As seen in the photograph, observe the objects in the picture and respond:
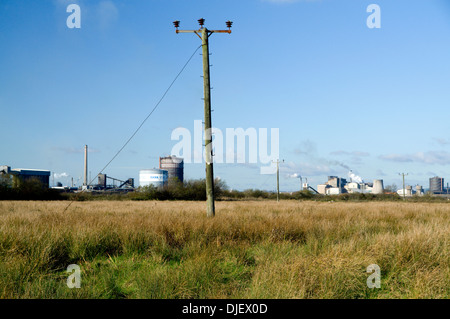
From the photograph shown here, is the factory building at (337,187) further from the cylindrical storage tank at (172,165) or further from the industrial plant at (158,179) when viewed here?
the cylindrical storage tank at (172,165)

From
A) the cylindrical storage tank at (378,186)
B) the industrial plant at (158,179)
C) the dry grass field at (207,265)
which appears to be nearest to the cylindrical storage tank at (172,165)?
the industrial plant at (158,179)

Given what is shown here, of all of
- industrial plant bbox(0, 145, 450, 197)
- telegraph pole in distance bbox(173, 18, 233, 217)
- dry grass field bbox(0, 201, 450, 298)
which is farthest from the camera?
industrial plant bbox(0, 145, 450, 197)

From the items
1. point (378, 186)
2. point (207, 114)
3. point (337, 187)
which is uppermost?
point (207, 114)

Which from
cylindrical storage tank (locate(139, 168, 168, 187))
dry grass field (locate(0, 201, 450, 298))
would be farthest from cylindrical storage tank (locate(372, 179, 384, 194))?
dry grass field (locate(0, 201, 450, 298))

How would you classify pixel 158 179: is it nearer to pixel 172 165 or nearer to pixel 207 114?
pixel 172 165

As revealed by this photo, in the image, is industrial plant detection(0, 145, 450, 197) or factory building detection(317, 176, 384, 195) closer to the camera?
industrial plant detection(0, 145, 450, 197)

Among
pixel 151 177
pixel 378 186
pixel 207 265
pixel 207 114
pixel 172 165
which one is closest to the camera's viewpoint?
pixel 207 265

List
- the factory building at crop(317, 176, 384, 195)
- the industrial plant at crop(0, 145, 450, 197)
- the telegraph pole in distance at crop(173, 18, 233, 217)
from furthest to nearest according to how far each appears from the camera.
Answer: the factory building at crop(317, 176, 384, 195) → the industrial plant at crop(0, 145, 450, 197) → the telegraph pole in distance at crop(173, 18, 233, 217)

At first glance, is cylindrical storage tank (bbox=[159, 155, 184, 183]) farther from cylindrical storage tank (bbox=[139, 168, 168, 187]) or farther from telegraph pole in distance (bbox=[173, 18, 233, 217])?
telegraph pole in distance (bbox=[173, 18, 233, 217])

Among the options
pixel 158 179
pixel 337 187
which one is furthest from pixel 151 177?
pixel 337 187

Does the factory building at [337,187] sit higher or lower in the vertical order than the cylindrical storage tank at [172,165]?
lower

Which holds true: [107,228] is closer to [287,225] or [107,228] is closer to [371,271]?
[287,225]

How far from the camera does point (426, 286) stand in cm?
468
